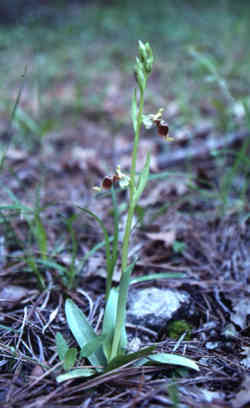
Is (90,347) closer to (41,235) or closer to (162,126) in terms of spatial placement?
(41,235)

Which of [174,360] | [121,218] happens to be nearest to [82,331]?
[174,360]

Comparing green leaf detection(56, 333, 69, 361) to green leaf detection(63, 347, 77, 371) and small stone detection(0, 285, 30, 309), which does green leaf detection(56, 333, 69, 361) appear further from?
small stone detection(0, 285, 30, 309)

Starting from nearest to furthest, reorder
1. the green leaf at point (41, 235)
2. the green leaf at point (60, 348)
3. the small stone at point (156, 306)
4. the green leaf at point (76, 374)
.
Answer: the green leaf at point (76, 374) → the green leaf at point (60, 348) → the small stone at point (156, 306) → the green leaf at point (41, 235)

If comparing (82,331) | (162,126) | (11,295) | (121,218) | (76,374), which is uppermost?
(162,126)

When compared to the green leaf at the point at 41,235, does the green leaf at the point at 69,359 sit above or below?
below

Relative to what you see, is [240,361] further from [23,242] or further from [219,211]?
[23,242]

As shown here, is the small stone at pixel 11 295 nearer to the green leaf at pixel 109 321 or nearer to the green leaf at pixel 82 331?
the green leaf at pixel 82 331

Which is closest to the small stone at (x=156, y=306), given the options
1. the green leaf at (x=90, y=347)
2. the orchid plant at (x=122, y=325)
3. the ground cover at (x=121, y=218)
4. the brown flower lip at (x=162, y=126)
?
the ground cover at (x=121, y=218)

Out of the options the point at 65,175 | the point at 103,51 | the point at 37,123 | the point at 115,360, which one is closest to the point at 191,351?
the point at 115,360

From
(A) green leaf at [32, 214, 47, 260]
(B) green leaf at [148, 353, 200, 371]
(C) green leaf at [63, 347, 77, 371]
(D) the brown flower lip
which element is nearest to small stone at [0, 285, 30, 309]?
(A) green leaf at [32, 214, 47, 260]
